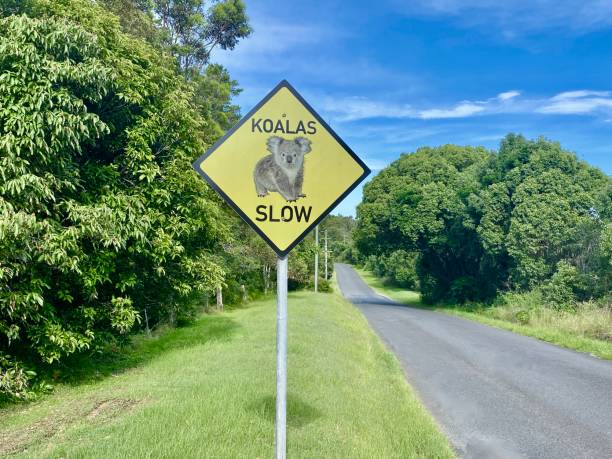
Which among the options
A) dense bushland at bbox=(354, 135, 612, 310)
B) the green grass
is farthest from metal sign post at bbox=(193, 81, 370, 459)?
dense bushland at bbox=(354, 135, 612, 310)

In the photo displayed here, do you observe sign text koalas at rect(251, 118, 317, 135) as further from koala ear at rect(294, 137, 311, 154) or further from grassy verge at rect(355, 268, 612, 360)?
grassy verge at rect(355, 268, 612, 360)

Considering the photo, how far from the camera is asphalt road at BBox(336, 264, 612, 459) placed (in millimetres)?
6465

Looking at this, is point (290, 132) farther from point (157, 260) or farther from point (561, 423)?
point (157, 260)

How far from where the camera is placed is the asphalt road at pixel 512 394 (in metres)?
6.46

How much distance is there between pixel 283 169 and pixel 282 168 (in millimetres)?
11

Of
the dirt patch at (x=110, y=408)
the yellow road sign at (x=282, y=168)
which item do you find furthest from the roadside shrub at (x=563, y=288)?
the yellow road sign at (x=282, y=168)

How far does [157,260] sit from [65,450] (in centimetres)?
604

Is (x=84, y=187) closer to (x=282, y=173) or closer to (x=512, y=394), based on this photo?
(x=282, y=173)

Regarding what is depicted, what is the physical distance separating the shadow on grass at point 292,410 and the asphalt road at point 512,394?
2015 millimetres

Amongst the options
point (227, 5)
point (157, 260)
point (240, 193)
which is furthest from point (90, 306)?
point (227, 5)

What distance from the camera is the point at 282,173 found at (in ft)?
11.7

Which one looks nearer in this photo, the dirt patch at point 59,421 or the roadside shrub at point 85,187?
the dirt patch at point 59,421

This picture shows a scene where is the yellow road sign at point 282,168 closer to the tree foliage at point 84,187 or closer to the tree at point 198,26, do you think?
the tree foliage at point 84,187

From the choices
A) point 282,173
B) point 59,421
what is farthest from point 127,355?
point 282,173
